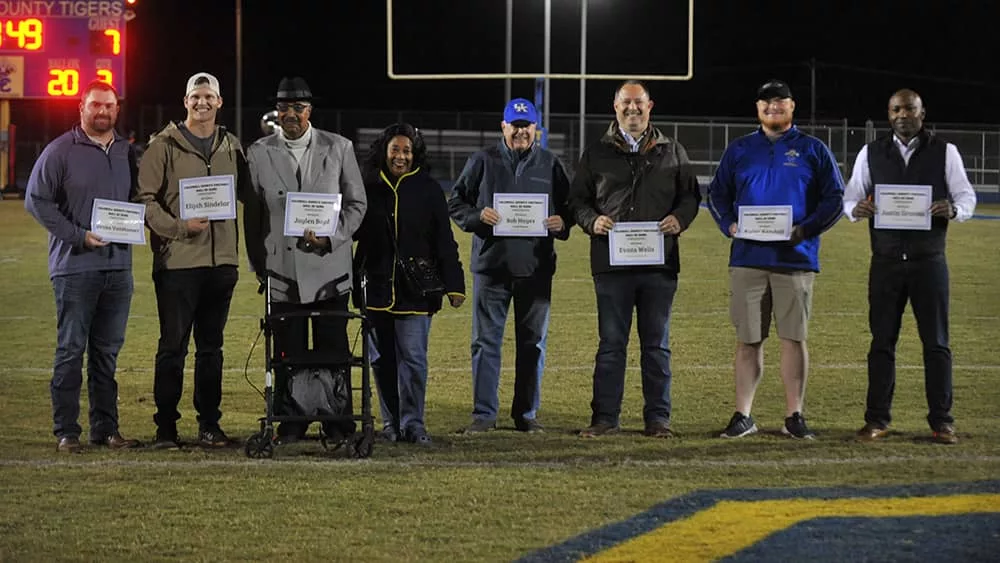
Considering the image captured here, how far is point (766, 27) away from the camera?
226 feet

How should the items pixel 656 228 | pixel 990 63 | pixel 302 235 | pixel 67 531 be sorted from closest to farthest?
pixel 67 531
pixel 302 235
pixel 656 228
pixel 990 63

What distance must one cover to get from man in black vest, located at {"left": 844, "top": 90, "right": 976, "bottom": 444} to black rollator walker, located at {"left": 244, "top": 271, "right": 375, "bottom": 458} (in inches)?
102

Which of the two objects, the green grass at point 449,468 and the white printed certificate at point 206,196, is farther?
the white printed certificate at point 206,196

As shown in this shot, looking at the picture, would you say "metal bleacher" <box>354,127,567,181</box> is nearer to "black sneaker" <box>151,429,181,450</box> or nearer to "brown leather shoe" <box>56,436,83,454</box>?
"black sneaker" <box>151,429,181,450</box>

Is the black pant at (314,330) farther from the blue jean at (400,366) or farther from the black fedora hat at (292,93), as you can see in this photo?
the black fedora hat at (292,93)

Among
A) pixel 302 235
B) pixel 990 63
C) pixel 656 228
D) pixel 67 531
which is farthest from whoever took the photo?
pixel 990 63

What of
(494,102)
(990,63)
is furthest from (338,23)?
(990,63)

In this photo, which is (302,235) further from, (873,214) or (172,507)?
(873,214)

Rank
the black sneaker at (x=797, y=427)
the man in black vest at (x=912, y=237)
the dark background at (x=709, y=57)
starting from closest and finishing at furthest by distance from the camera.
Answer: the man in black vest at (x=912, y=237), the black sneaker at (x=797, y=427), the dark background at (x=709, y=57)

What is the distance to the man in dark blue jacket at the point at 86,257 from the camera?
8.05 metres

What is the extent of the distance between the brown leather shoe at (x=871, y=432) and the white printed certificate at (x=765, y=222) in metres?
1.09

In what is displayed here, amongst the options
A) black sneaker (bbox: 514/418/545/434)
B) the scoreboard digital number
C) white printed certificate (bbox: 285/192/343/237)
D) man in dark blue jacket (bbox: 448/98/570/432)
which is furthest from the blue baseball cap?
the scoreboard digital number

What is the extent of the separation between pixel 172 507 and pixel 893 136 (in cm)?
419

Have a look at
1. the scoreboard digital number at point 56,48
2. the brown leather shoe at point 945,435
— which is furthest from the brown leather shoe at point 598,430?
the scoreboard digital number at point 56,48
